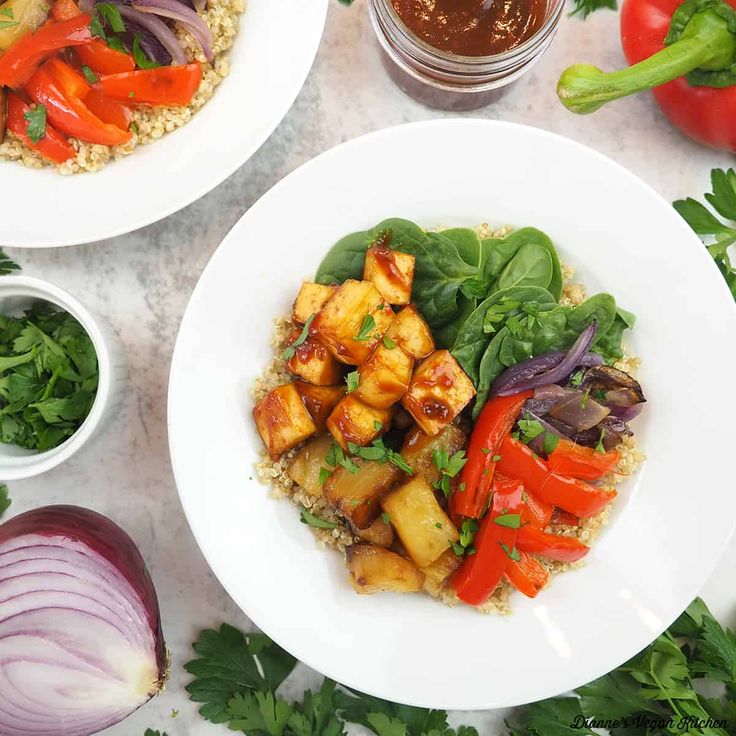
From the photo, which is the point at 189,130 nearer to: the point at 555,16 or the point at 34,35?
the point at 34,35

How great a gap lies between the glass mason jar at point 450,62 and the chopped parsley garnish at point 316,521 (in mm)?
891

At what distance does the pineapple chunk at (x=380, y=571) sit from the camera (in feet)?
4.57

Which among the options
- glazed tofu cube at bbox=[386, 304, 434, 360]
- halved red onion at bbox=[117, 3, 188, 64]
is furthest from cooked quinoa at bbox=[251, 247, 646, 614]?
halved red onion at bbox=[117, 3, 188, 64]

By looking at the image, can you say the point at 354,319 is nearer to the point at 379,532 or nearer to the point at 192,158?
the point at 379,532

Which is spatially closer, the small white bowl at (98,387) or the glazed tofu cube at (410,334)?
the glazed tofu cube at (410,334)

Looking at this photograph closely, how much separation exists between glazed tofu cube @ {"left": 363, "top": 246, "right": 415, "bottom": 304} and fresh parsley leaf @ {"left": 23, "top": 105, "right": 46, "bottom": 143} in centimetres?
72

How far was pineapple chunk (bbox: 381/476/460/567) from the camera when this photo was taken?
136 cm

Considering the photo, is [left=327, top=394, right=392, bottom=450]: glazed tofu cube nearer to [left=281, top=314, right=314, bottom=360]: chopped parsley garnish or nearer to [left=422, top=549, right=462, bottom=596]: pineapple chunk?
[left=281, top=314, right=314, bottom=360]: chopped parsley garnish

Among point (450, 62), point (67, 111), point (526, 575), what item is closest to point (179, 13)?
point (67, 111)

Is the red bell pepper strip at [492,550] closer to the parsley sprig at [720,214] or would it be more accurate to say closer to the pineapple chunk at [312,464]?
the pineapple chunk at [312,464]

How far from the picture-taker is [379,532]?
1.44 meters

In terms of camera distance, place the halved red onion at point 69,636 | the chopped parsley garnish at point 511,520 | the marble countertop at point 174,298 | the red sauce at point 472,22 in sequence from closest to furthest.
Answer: the chopped parsley garnish at point 511,520
the halved red onion at point 69,636
the red sauce at point 472,22
the marble countertop at point 174,298

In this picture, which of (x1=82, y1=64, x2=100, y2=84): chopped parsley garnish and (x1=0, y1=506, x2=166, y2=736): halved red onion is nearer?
(x1=0, y1=506, x2=166, y2=736): halved red onion

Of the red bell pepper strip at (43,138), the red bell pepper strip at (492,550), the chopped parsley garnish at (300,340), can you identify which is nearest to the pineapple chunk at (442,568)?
the red bell pepper strip at (492,550)
